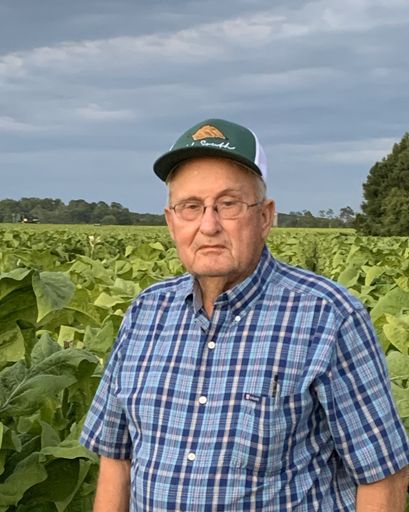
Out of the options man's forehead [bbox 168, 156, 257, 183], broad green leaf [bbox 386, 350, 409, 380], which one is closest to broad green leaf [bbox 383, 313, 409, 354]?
broad green leaf [bbox 386, 350, 409, 380]

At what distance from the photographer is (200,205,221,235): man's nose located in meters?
2.76

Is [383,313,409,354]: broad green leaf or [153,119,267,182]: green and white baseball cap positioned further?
[383,313,409,354]: broad green leaf

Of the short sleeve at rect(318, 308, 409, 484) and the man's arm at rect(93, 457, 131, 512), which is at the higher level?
the short sleeve at rect(318, 308, 409, 484)

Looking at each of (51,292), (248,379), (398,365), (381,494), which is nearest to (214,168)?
(248,379)

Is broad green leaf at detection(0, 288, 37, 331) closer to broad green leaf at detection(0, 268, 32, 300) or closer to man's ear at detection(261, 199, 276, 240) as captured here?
broad green leaf at detection(0, 268, 32, 300)

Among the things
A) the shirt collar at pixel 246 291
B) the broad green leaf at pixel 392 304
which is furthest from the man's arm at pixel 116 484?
the broad green leaf at pixel 392 304

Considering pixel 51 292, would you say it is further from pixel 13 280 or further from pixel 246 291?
pixel 246 291

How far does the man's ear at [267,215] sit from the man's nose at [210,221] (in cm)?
15

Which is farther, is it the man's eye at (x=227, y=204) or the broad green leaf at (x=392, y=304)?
the broad green leaf at (x=392, y=304)

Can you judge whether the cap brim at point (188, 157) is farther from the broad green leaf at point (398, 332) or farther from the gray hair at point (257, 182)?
the broad green leaf at point (398, 332)

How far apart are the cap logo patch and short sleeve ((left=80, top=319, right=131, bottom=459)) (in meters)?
0.61

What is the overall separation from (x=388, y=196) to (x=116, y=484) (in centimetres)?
8791

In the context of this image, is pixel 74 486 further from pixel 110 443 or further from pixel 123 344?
pixel 123 344

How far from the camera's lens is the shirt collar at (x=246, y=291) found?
9.23ft
